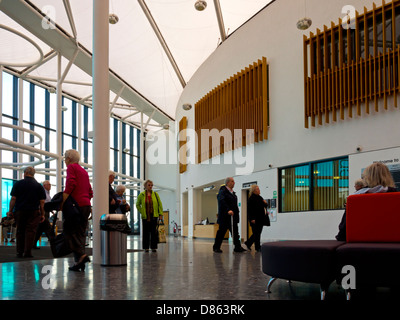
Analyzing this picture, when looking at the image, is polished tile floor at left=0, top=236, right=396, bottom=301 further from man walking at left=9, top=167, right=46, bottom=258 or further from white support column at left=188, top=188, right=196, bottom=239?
white support column at left=188, top=188, right=196, bottom=239

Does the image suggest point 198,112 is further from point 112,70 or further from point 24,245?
point 24,245

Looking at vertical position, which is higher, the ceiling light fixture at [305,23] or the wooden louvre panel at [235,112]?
the ceiling light fixture at [305,23]

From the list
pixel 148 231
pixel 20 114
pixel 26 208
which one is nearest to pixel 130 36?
pixel 20 114

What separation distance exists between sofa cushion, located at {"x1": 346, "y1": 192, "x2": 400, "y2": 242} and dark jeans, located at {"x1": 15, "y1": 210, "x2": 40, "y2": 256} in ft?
22.6

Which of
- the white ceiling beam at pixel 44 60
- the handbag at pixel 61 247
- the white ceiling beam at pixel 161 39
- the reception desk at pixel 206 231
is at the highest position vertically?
the white ceiling beam at pixel 161 39

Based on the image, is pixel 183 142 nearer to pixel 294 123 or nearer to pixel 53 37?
pixel 53 37

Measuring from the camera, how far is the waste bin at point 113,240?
22.7 feet

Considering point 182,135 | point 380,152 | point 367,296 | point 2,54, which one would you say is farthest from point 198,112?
point 367,296

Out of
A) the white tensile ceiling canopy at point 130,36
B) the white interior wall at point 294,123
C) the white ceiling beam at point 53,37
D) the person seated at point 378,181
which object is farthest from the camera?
the white tensile ceiling canopy at point 130,36

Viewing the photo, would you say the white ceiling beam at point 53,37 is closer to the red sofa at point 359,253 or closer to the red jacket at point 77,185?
the red jacket at point 77,185

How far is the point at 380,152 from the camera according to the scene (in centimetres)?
1099

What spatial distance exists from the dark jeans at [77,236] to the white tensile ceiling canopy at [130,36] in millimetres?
9468

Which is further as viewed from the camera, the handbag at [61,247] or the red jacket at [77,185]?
the red jacket at [77,185]

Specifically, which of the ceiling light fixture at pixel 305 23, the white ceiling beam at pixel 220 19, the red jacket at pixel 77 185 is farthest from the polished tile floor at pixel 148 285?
the white ceiling beam at pixel 220 19
